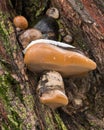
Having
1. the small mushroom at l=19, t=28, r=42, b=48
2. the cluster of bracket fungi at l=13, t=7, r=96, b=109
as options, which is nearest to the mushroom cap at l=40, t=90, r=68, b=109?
the cluster of bracket fungi at l=13, t=7, r=96, b=109

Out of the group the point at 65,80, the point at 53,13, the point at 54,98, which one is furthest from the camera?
the point at 53,13

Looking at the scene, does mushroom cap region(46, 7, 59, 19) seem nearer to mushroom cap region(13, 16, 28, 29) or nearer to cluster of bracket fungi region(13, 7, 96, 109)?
mushroom cap region(13, 16, 28, 29)

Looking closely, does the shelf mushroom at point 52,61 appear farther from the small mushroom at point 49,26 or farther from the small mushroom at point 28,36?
the small mushroom at point 49,26

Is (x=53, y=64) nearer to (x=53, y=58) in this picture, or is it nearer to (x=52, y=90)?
(x=53, y=58)

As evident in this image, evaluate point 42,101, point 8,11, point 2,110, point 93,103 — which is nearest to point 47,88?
point 42,101

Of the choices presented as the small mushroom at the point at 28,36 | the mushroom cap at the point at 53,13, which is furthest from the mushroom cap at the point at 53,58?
the mushroom cap at the point at 53,13

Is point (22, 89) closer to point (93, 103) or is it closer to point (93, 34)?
point (93, 103)

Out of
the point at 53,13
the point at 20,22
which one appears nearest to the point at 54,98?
the point at 20,22
